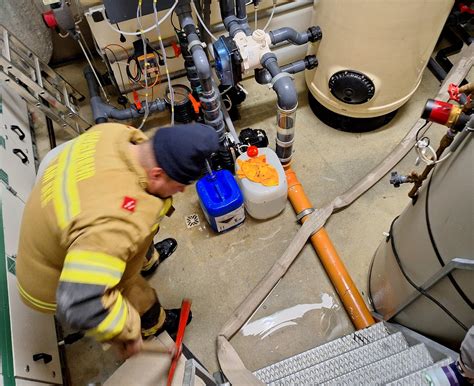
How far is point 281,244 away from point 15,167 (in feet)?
4.87

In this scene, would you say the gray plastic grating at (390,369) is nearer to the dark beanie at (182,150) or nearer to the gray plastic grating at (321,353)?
the gray plastic grating at (321,353)

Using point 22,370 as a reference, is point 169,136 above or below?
above

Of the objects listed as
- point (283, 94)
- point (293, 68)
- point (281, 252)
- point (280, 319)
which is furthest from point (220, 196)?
point (293, 68)

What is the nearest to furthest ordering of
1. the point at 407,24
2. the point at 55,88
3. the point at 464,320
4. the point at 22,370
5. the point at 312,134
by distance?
the point at 464,320 → the point at 22,370 → the point at 407,24 → the point at 55,88 → the point at 312,134

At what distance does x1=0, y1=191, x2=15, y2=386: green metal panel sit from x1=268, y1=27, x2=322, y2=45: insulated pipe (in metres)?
1.60

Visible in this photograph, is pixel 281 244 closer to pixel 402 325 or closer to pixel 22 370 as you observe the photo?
pixel 402 325

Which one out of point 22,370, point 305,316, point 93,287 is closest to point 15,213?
point 22,370

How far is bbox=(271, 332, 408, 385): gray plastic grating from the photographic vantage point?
165cm

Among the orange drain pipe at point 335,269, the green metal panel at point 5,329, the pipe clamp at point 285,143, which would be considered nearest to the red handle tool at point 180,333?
the green metal panel at point 5,329

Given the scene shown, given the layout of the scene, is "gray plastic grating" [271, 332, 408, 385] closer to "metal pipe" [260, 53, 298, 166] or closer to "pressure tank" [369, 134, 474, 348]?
"pressure tank" [369, 134, 474, 348]

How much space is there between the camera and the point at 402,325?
1.68m

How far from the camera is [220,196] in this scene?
206cm

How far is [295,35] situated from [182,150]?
1.30 meters

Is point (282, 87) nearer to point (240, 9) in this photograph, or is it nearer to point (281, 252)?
point (240, 9)
